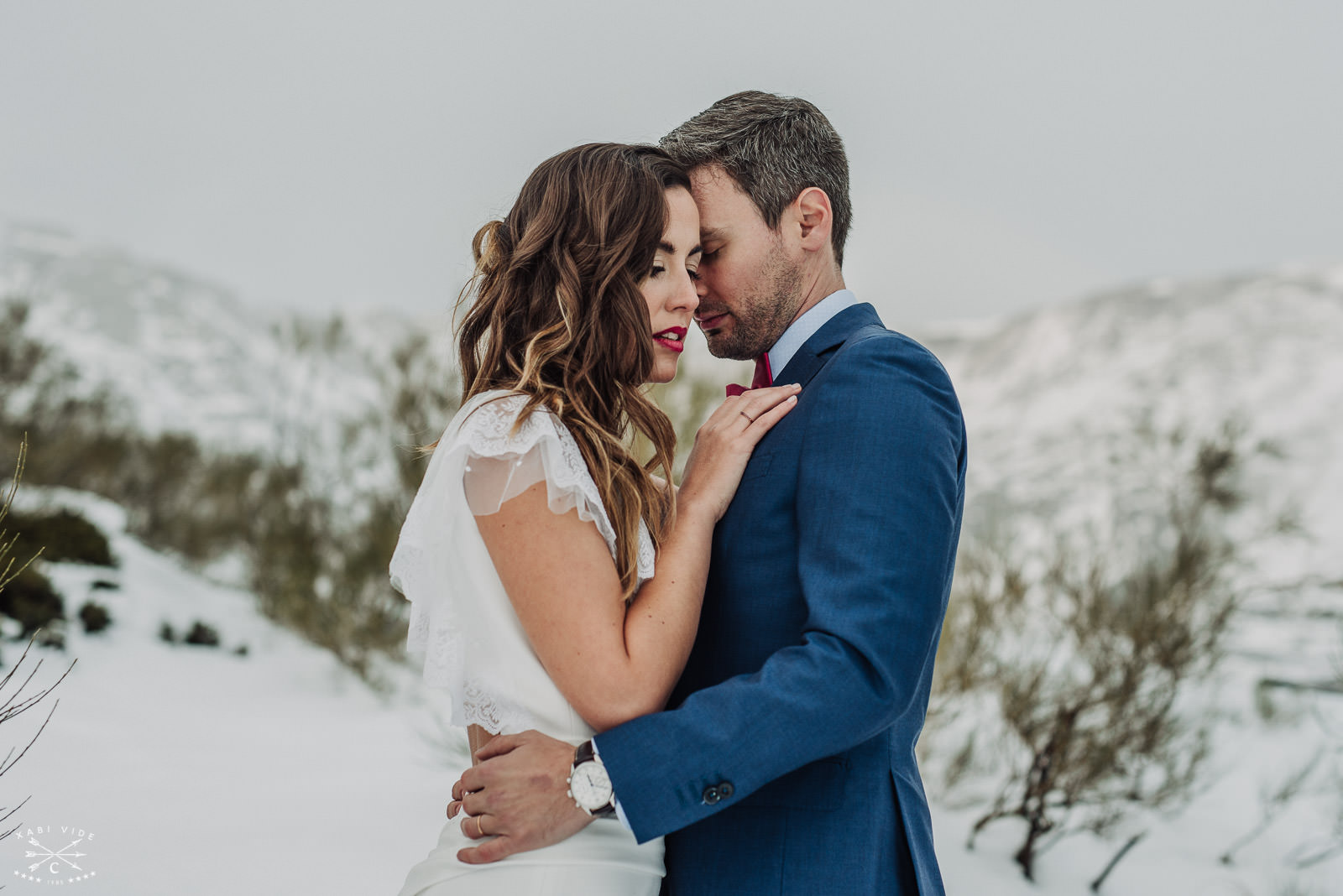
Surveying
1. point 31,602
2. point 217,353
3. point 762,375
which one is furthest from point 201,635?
point 217,353

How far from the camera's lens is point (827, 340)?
210 centimetres

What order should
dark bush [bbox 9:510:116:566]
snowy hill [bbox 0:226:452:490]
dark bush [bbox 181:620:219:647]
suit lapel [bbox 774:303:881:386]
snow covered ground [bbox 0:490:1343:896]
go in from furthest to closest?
snowy hill [bbox 0:226:452:490] → dark bush [bbox 181:620:219:647] → dark bush [bbox 9:510:116:566] → snow covered ground [bbox 0:490:1343:896] → suit lapel [bbox 774:303:881:386]

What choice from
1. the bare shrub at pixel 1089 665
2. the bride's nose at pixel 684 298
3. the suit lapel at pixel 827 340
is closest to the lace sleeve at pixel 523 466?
the bride's nose at pixel 684 298

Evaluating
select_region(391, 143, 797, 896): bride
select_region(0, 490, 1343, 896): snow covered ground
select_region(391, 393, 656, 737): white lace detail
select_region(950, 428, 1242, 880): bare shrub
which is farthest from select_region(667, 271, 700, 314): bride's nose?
select_region(950, 428, 1242, 880): bare shrub

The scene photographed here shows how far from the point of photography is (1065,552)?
792cm

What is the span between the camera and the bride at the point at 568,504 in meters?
1.64

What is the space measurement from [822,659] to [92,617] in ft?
30.5

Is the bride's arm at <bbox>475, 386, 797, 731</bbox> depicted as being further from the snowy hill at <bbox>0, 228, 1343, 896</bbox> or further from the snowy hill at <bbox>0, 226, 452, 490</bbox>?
the snowy hill at <bbox>0, 226, 452, 490</bbox>

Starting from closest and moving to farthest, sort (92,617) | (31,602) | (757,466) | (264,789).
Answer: (757,466) → (264,789) → (31,602) → (92,617)

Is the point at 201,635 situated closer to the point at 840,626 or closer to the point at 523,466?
the point at 523,466

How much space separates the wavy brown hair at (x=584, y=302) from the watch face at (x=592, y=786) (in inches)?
17.4

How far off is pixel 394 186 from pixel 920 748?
104 feet

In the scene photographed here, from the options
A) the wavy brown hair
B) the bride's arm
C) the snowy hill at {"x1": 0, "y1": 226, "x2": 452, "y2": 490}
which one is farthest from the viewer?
the snowy hill at {"x1": 0, "y1": 226, "x2": 452, "y2": 490}

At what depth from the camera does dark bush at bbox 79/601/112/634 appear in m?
9.05
